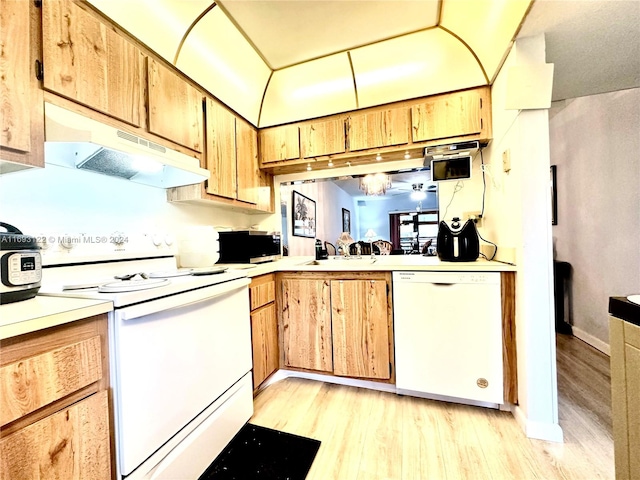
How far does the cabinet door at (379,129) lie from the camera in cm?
193

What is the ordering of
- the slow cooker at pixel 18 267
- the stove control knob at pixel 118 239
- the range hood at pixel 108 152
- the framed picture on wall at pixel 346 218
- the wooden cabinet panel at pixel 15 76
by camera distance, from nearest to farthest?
the slow cooker at pixel 18 267 < the wooden cabinet panel at pixel 15 76 < the range hood at pixel 108 152 < the stove control knob at pixel 118 239 < the framed picture on wall at pixel 346 218

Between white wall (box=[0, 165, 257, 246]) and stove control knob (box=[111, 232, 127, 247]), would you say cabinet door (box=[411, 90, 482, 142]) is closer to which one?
white wall (box=[0, 165, 257, 246])

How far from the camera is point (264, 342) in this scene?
5.82ft

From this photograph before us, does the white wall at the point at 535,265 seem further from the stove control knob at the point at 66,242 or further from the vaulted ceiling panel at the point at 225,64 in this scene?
the stove control knob at the point at 66,242

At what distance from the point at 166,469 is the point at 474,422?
155cm

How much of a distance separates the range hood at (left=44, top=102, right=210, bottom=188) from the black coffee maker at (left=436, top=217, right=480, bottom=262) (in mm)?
1636

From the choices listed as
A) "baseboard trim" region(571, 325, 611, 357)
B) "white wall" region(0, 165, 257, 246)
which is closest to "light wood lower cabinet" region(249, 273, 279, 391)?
"white wall" region(0, 165, 257, 246)

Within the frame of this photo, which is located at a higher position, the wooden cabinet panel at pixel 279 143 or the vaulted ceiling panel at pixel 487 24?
the vaulted ceiling panel at pixel 487 24

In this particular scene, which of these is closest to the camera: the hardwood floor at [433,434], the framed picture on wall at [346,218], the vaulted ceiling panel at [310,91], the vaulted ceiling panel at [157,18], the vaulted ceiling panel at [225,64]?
the hardwood floor at [433,434]

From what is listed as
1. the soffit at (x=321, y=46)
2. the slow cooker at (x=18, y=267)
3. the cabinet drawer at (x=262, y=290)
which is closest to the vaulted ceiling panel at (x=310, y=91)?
the soffit at (x=321, y=46)

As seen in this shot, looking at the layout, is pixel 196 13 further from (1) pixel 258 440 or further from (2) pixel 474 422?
(2) pixel 474 422

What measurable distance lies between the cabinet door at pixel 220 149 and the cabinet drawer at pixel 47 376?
3.92ft

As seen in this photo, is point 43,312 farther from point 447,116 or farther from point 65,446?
point 447,116

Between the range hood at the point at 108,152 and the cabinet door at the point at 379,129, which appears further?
the cabinet door at the point at 379,129
